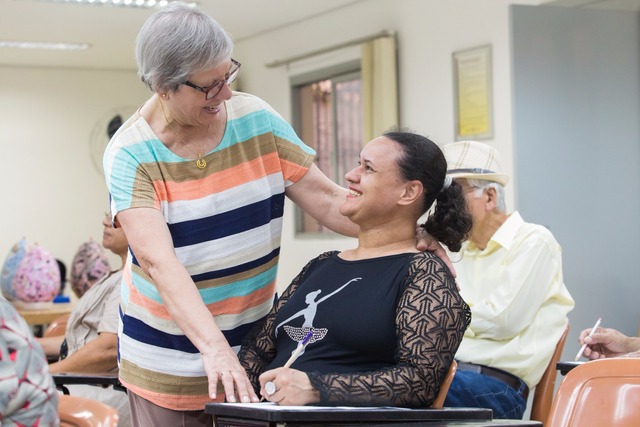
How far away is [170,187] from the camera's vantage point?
2072mm

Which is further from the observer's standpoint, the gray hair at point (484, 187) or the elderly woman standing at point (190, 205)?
the gray hair at point (484, 187)

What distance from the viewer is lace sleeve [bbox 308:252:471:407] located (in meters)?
1.90

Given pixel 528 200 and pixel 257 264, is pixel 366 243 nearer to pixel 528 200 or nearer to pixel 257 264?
pixel 257 264

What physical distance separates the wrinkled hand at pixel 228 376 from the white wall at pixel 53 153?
26.3ft

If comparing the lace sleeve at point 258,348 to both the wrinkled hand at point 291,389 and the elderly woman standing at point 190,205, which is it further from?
the wrinkled hand at point 291,389

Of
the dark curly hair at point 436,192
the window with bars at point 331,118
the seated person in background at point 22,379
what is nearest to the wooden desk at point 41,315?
the window with bars at point 331,118

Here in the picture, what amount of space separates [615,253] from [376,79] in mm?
2134

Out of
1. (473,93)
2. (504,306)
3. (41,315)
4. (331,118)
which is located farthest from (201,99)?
(331,118)

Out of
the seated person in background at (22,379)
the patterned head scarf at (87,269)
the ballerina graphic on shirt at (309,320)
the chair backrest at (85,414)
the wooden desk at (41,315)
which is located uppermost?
the seated person in background at (22,379)

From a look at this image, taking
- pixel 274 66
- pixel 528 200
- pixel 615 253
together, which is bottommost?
pixel 615 253

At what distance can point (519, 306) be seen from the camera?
3.12m

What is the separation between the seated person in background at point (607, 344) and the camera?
2453 mm

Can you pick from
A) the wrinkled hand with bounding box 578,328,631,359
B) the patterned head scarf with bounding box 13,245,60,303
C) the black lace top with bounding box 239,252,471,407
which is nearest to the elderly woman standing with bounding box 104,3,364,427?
the black lace top with bounding box 239,252,471,407

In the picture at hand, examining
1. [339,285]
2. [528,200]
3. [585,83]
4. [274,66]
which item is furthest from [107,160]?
[274,66]
